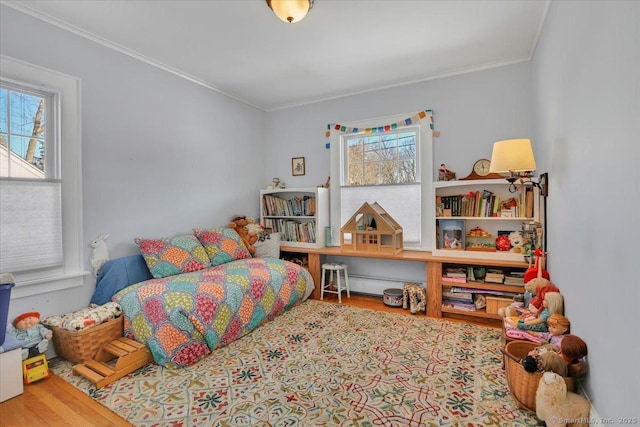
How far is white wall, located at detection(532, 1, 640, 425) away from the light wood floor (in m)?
2.29

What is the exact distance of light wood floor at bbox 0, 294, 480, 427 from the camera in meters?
1.67

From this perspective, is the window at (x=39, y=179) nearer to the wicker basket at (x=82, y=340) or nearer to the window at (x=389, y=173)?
the wicker basket at (x=82, y=340)

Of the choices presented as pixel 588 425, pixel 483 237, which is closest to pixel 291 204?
pixel 483 237

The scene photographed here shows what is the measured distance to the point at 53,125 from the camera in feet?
7.80

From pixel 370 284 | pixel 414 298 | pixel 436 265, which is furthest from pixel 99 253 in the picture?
pixel 436 265

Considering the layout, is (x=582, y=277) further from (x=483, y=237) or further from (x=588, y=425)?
(x=483, y=237)

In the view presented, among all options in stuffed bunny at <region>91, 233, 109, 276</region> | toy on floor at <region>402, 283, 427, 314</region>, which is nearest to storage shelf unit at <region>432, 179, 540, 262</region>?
toy on floor at <region>402, 283, 427, 314</region>

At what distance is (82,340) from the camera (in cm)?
217

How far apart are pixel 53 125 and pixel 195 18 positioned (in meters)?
1.37

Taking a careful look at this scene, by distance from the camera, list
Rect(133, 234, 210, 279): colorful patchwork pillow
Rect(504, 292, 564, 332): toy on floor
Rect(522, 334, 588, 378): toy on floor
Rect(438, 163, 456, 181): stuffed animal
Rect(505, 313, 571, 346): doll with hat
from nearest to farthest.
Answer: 1. Rect(522, 334, 588, 378): toy on floor
2. Rect(505, 313, 571, 346): doll with hat
3. Rect(504, 292, 564, 332): toy on floor
4. Rect(133, 234, 210, 279): colorful patchwork pillow
5. Rect(438, 163, 456, 181): stuffed animal

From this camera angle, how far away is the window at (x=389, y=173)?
3529mm

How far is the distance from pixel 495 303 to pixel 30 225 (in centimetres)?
388

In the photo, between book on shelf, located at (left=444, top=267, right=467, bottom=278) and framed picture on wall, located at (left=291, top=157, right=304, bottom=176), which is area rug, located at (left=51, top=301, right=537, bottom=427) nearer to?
book on shelf, located at (left=444, top=267, right=467, bottom=278)

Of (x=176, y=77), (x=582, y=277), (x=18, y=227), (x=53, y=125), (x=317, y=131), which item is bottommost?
(x=582, y=277)
